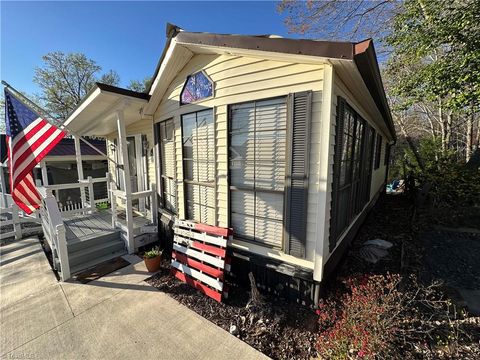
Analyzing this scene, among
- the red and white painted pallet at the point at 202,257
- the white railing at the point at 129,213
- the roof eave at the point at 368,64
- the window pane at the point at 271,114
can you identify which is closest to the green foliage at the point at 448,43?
the roof eave at the point at 368,64

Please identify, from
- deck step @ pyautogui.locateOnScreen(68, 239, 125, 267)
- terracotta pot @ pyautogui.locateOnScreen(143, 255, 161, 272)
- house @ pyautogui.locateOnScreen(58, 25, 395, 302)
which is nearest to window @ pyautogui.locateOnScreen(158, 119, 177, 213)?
house @ pyautogui.locateOnScreen(58, 25, 395, 302)

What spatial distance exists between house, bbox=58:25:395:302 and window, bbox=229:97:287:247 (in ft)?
0.05

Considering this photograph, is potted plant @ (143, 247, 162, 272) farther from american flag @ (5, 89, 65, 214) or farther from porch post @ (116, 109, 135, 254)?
american flag @ (5, 89, 65, 214)

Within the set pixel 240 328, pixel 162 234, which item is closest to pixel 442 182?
pixel 240 328

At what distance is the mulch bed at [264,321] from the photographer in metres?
2.33

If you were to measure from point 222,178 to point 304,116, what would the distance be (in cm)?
158

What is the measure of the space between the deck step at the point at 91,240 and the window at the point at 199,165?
2.08 metres

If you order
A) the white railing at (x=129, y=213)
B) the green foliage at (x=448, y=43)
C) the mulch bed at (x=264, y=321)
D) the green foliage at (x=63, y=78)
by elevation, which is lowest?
the mulch bed at (x=264, y=321)

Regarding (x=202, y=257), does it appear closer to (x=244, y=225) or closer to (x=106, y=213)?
(x=244, y=225)

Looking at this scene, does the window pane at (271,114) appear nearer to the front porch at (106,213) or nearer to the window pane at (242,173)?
the window pane at (242,173)

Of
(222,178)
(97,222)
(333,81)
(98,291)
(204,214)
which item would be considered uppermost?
(333,81)

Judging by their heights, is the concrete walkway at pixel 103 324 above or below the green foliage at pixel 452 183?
below

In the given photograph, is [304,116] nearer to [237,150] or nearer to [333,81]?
[333,81]

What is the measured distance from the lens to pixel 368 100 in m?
3.84
